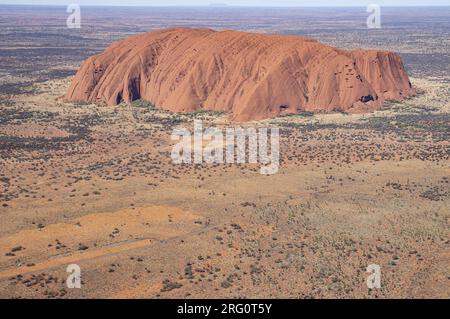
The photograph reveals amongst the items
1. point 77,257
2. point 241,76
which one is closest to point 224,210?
point 77,257

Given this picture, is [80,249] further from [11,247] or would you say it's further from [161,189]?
[161,189]

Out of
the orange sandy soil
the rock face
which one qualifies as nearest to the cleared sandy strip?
the orange sandy soil

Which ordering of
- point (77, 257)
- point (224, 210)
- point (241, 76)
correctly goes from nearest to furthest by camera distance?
point (77, 257) < point (224, 210) < point (241, 76)

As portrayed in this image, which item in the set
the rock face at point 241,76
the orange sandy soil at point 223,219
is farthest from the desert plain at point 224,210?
the rock face at point 241,76

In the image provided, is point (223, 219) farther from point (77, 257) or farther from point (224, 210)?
point (77, 257)

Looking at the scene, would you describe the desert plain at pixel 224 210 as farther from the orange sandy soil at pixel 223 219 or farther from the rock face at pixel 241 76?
the rock face at pixel 241 76
